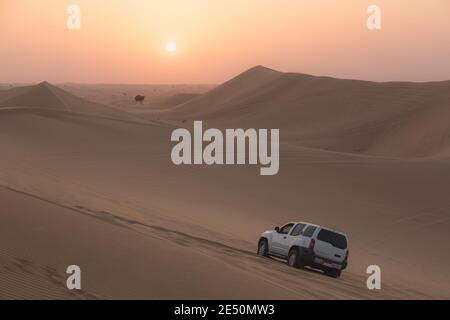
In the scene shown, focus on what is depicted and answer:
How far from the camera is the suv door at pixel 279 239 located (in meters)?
17.2

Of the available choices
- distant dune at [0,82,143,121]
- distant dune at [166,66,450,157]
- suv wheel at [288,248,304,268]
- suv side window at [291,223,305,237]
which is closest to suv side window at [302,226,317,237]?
suv side window at [291,223,305,237]

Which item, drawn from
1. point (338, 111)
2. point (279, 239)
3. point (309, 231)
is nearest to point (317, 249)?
point (309, 231)

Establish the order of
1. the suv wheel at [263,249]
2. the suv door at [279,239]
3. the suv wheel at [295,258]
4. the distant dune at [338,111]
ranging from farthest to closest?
1. the distant dune at [338,111]
2. the suv wheel at [263,249]
3. the suv door at [279,239]
4. the suv wheel at [295,258]

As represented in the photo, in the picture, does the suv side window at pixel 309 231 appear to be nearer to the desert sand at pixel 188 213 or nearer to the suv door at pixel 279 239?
the suv door at pixel 279 239

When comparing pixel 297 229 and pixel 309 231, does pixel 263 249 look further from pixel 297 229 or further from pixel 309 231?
pixel 309 231

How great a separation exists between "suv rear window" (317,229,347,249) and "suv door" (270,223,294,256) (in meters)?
1.06

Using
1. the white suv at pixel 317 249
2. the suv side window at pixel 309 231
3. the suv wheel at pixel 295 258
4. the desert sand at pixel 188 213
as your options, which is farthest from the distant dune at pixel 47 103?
the suv side window at pixel 309 231

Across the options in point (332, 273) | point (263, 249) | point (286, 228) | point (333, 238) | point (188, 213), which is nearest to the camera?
point (332, 273)

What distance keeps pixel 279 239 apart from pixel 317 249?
137 centimetres

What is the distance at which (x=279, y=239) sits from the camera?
1738cm

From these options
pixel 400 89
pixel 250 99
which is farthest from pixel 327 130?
pixel 250 99

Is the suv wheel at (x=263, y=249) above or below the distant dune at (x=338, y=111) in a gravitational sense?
below

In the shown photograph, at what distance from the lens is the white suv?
16.2 m
